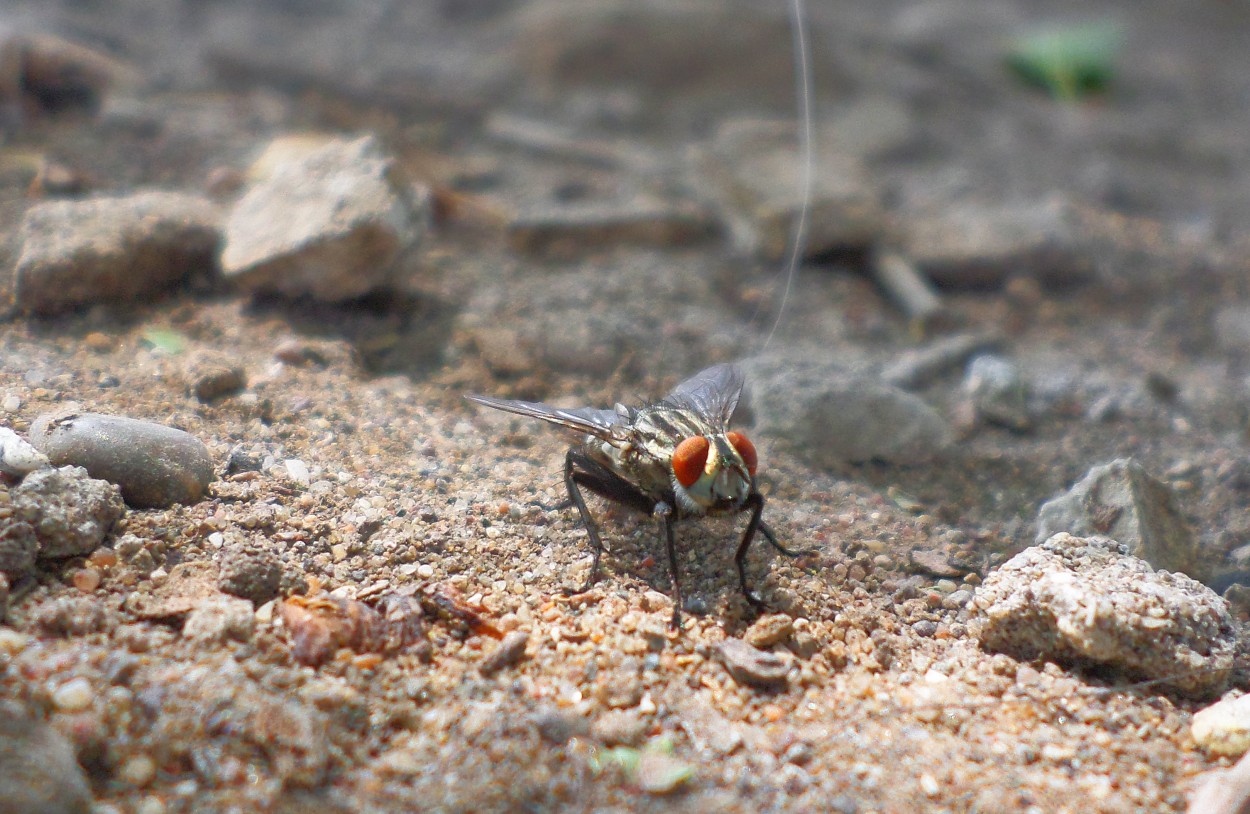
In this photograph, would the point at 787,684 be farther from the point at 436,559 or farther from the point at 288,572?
the point at 288,572

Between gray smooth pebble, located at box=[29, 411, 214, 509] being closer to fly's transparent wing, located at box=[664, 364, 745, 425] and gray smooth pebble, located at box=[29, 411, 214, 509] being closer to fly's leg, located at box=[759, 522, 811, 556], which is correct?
fly's transparent wing, located at box=[664, 364, 745, 425]

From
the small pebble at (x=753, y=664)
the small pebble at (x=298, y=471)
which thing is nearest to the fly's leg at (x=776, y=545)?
the small pebble at (x=753, y=664)

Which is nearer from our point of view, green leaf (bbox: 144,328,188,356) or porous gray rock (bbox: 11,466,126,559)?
porous gray rock (bbox: 11,466,126,559)

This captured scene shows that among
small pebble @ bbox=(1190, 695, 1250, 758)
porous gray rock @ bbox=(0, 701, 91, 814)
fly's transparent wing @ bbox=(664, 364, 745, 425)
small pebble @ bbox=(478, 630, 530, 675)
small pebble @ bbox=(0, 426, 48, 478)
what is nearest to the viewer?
porous gray rock @ bbox=(0, 701, 91, 814)

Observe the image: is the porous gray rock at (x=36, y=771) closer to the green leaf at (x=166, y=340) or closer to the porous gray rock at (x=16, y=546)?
the porous gray rock at (x=16, y=546)

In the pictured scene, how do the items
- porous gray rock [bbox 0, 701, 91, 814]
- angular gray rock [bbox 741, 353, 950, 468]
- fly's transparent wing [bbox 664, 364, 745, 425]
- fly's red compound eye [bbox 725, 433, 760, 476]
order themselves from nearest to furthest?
porous gray rock [bbox 0, 701, 91, 814], fly's red compound eye [bbox 725, 433, 760, 476], fly's transparent wing [bbox 664, 364, 745, 425], angular gray rock [bbox 741, 353, 950, 468]

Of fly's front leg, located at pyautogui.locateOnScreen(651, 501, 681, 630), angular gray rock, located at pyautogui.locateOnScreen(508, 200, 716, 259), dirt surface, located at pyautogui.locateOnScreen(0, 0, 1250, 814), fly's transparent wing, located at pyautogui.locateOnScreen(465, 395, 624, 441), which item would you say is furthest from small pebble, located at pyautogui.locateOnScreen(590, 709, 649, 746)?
angular gray rock, located at pyautogui.locateOnScreen(508, 200, 716, 259)

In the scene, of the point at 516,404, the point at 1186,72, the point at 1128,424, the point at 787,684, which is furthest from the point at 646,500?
the point at 1186,72

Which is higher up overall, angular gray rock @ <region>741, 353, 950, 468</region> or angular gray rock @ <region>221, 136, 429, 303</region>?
angular gray rock @ <region>221, 136, 429, 303</region>
